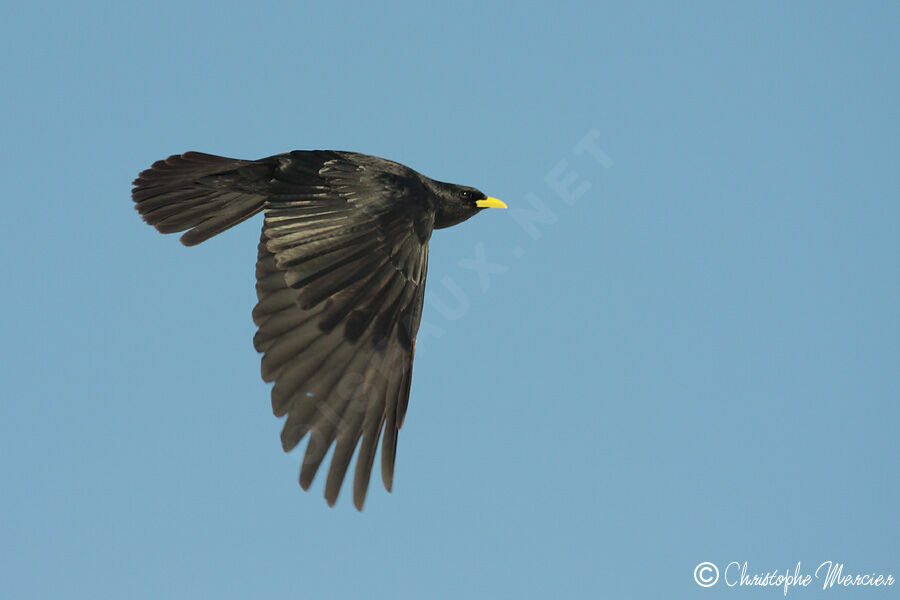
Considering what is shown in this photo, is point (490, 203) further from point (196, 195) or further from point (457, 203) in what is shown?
point (196, 195)

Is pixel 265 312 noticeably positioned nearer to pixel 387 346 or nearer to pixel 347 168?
pixel 387 346

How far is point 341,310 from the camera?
7414mm

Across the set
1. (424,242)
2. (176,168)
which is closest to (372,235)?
(424,242)

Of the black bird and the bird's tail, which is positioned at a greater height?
the bird's tail

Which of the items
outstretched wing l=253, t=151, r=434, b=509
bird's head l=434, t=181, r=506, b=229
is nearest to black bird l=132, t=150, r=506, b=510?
outstretched wing l=253, t=151, r=434, b=509

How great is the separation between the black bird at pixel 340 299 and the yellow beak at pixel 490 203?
141 cm

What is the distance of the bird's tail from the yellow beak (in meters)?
2.20

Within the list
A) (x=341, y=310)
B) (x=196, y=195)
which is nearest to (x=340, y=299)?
(x=341, y=310)

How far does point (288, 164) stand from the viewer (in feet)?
27.4

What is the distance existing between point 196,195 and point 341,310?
100 inches

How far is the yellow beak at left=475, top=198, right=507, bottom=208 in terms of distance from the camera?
32.2ft

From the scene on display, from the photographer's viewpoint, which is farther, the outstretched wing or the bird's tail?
the bird's tail

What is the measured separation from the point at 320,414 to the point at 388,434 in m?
0.53

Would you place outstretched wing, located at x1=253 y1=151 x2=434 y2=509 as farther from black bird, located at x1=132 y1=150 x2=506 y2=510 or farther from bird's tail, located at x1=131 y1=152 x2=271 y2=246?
bird's tail, located at x1=131 y1=152 x2=271 y2=246
